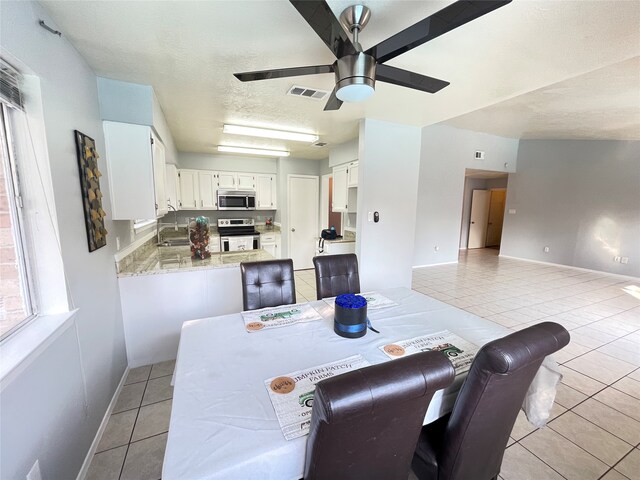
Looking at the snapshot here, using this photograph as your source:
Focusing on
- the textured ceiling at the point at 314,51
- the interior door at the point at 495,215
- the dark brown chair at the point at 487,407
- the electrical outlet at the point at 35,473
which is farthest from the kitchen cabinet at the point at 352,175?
the interior door at the point at 495,215

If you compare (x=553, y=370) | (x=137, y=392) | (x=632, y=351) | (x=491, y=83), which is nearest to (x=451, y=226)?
(x=632, y=351)

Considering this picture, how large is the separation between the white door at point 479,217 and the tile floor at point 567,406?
387cm

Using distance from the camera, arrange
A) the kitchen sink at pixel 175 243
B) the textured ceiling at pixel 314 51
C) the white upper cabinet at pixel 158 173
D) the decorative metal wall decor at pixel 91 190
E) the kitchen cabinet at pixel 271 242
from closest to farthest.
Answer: the textured ceiling at pixel 314 51 → the decorative metal wall decor at pixel 91 190 → the white upper cabinet at pixel 158 173 → the kitchen sink at pixel 175 243 → the kitchen cabinet at pixel 271 242

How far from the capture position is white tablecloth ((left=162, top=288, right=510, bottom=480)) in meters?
0.76

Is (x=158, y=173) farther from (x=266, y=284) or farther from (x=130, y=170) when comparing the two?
(x=266, y=284)

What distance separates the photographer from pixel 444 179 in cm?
577

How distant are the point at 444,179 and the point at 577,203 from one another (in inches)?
110

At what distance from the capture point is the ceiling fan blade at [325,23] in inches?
40.1

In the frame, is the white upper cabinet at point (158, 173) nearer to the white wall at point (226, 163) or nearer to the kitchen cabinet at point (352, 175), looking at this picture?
the kitchen cabinet at point (352, 175)

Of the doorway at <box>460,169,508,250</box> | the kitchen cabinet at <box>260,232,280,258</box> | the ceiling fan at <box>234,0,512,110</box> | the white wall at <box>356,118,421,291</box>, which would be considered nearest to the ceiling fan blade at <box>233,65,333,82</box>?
the ceiling fan at <box>234,0,512,110</box>

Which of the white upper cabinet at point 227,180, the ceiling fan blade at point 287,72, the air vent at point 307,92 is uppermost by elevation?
the air vent at point 307,92

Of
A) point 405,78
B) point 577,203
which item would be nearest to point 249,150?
point 405,78

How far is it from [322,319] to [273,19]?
5.64 ft

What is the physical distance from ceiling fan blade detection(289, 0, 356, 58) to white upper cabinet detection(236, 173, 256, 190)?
4.30m
